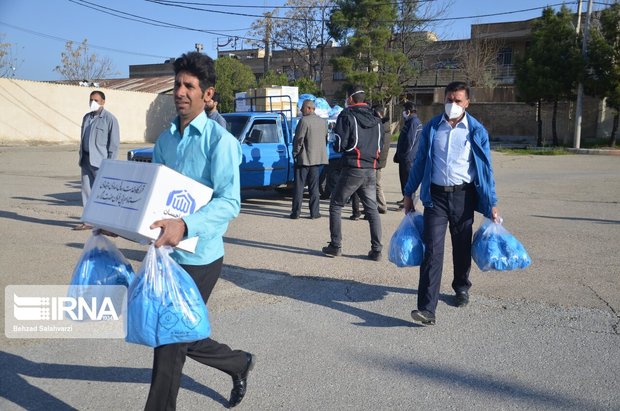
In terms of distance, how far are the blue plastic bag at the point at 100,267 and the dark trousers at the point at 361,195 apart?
4.11 metres

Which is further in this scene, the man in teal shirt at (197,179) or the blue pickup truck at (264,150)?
the blue pickup truck at (264,150)

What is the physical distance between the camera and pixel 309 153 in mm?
9695

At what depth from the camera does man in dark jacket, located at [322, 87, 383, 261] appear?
271 inches

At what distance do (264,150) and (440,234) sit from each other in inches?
254

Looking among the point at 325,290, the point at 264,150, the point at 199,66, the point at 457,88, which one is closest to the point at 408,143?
the point at 264,150

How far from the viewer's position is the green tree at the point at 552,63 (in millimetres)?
28422

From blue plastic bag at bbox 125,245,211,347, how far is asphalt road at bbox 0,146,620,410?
91 centimetres

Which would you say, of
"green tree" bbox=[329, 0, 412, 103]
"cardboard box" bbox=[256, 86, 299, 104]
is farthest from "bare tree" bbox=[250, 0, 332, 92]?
"cardboard box" bbox=[256, 86, 299, 104]

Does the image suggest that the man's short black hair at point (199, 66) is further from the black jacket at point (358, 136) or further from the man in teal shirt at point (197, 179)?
the black jacket at point (358, 136)

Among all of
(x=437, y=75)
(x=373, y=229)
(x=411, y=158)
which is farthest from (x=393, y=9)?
(x=373, y=229)

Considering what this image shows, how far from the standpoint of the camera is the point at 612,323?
477cm

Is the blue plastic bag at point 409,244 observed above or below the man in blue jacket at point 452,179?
below

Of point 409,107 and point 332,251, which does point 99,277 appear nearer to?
point 332,251

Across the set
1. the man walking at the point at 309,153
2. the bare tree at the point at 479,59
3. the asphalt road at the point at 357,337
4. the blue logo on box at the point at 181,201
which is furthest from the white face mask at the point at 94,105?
the bare tree at the point at 479,59
